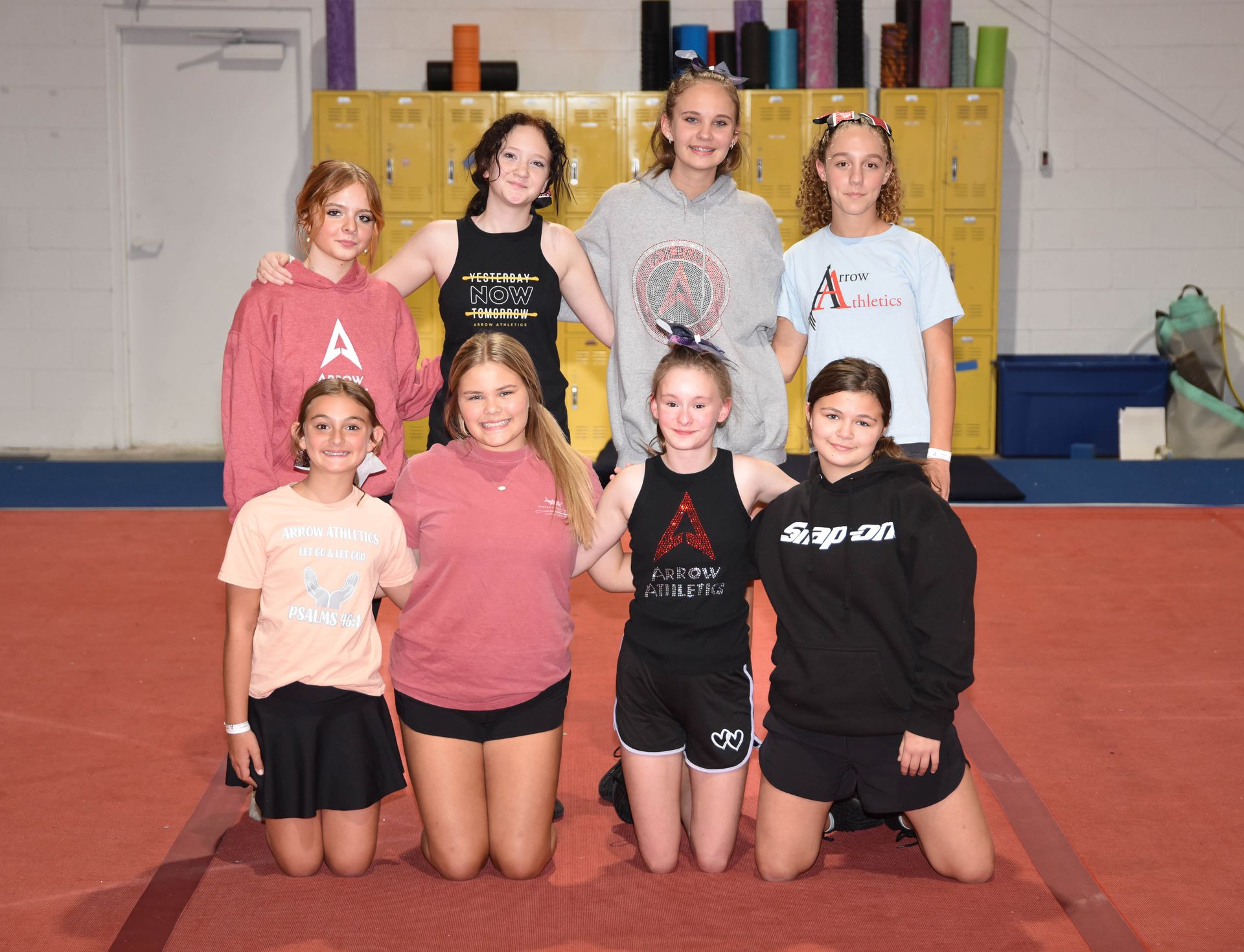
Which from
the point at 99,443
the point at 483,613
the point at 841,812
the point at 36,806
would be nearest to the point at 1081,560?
the point at 841,812

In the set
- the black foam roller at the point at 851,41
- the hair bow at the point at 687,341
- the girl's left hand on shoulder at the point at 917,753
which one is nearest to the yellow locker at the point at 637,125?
the black foam roller at the point at 851,41

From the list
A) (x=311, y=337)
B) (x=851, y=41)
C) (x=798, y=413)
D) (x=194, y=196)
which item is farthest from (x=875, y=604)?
(x=194, y=196)

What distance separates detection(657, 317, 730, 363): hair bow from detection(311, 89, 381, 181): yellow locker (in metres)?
5.35

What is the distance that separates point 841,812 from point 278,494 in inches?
59.3

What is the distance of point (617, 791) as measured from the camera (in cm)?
292

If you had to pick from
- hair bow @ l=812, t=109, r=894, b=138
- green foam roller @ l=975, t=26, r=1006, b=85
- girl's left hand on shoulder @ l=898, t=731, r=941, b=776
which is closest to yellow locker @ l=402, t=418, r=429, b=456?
green foam roller @ l=975, t=26, r=1006, b=85

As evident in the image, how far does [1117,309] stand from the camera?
8.39m

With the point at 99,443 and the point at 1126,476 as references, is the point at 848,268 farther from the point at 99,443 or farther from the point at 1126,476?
→ the point at 99,443

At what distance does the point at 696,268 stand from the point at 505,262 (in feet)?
1.52

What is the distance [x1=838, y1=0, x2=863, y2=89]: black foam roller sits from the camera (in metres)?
7.72

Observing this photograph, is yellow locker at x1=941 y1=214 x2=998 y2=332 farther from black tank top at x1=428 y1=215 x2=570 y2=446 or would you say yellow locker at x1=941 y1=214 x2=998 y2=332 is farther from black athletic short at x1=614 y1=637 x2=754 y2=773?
black athletic short at x1=614 y1=637 x2=754 y2=773

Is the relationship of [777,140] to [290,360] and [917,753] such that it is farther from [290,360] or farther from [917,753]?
[917,753]

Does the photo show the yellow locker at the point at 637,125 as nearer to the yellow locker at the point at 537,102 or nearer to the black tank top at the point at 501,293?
the yellow locker at the point at 537,102

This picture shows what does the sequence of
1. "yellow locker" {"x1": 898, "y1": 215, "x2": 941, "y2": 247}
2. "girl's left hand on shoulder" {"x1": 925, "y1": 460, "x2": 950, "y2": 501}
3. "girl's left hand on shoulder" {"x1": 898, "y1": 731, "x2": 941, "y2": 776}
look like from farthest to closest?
1. "yellow locker" {"x1": 898, "y1": 215, "x2": 941, "y2": 247}
2. "girl's left hand on shoulder" {"x1": 925, "y1": 460, "x2": 950, "y2": 501}
3. "girl's left hand on shoulder" {"x1": 898, "y1": 731, "x2": 941, "y2": 776}
